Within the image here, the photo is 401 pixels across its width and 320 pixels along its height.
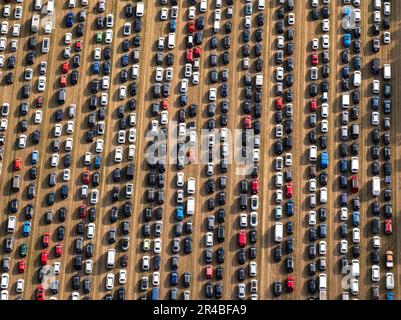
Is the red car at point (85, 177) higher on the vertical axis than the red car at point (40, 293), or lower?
higher

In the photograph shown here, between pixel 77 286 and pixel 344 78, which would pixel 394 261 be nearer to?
pixel 344 78

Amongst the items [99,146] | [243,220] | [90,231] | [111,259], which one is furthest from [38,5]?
[243,220]

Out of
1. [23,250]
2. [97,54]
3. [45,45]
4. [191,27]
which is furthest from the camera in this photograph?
[191,27]

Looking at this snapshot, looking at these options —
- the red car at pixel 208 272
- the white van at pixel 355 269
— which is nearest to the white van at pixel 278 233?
the red car at pixel 208 272

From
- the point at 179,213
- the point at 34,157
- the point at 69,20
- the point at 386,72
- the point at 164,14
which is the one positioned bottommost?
the point at 179,213

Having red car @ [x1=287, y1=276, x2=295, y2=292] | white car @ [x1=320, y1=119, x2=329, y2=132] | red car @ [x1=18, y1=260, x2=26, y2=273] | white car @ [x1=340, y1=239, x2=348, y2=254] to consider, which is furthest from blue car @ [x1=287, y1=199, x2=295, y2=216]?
red car @ [x1=18, y1=260, x2=26, y2=273]

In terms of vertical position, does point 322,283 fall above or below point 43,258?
below

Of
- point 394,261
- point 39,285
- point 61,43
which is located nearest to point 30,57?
point 61,43

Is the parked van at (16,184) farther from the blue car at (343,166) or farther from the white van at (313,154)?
the blue car at (343,166)

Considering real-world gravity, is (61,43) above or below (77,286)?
above

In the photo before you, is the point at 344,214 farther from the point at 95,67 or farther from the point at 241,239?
the point at 95,67

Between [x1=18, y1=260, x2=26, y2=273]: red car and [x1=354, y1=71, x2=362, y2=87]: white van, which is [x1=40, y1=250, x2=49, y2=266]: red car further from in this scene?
[x1=354, y1=71, x2=362, y2=87]: white van
